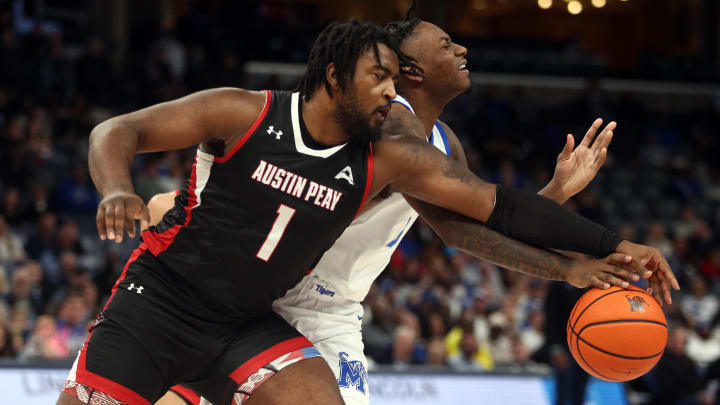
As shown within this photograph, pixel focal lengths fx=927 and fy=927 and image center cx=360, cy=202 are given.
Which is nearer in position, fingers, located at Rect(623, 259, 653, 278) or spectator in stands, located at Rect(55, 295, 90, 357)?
fingers, located at Rect(623, 259, 653, 278)

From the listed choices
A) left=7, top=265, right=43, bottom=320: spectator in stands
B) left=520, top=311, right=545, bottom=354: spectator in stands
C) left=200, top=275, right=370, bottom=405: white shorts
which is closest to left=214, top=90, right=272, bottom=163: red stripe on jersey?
left=200, top=275, right=370, bottom=405: white shorts

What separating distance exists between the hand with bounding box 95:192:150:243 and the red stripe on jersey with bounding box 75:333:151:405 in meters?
0.63

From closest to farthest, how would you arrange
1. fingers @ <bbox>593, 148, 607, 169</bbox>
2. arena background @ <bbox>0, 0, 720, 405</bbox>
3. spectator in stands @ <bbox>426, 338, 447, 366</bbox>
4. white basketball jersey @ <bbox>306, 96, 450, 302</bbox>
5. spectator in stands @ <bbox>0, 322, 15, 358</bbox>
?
fingers @ <bbox>593, 148, 607, 169</bbox> < white basketball jersey @ <bbox>306, 96, 450, 302</bbox> < spectator in stands @ <bbox>0, 322, 15, 358</bbox> < arena background @ <bbox>0, 0, 720, 405</bbox> < spectator in stands @ <bbox>426, 338, 447, 366</bbox>

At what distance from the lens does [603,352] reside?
3457 millimetres

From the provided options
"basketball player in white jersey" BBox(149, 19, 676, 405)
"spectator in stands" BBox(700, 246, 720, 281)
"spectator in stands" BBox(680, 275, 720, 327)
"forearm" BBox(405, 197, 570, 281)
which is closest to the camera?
"forearm" BBox(405, 197, 570, 281)

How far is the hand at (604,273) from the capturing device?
11.2 feet

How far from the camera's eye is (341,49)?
3.33 m

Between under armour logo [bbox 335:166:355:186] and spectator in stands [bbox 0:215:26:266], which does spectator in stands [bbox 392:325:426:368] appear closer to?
spectator in stands [bbox 0:215:26:266]

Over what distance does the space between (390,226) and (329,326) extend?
51 cm

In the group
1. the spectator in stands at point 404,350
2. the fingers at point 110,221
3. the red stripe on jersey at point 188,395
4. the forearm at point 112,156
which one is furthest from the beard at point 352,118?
the spectator in stands at point 404,350

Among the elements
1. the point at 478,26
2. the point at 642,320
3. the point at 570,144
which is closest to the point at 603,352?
the point at 642,320

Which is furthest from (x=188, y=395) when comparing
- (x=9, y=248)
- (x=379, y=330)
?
(x=9, y=248)

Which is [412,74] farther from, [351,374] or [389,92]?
[351,374]

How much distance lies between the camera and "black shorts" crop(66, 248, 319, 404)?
3.22 meters
